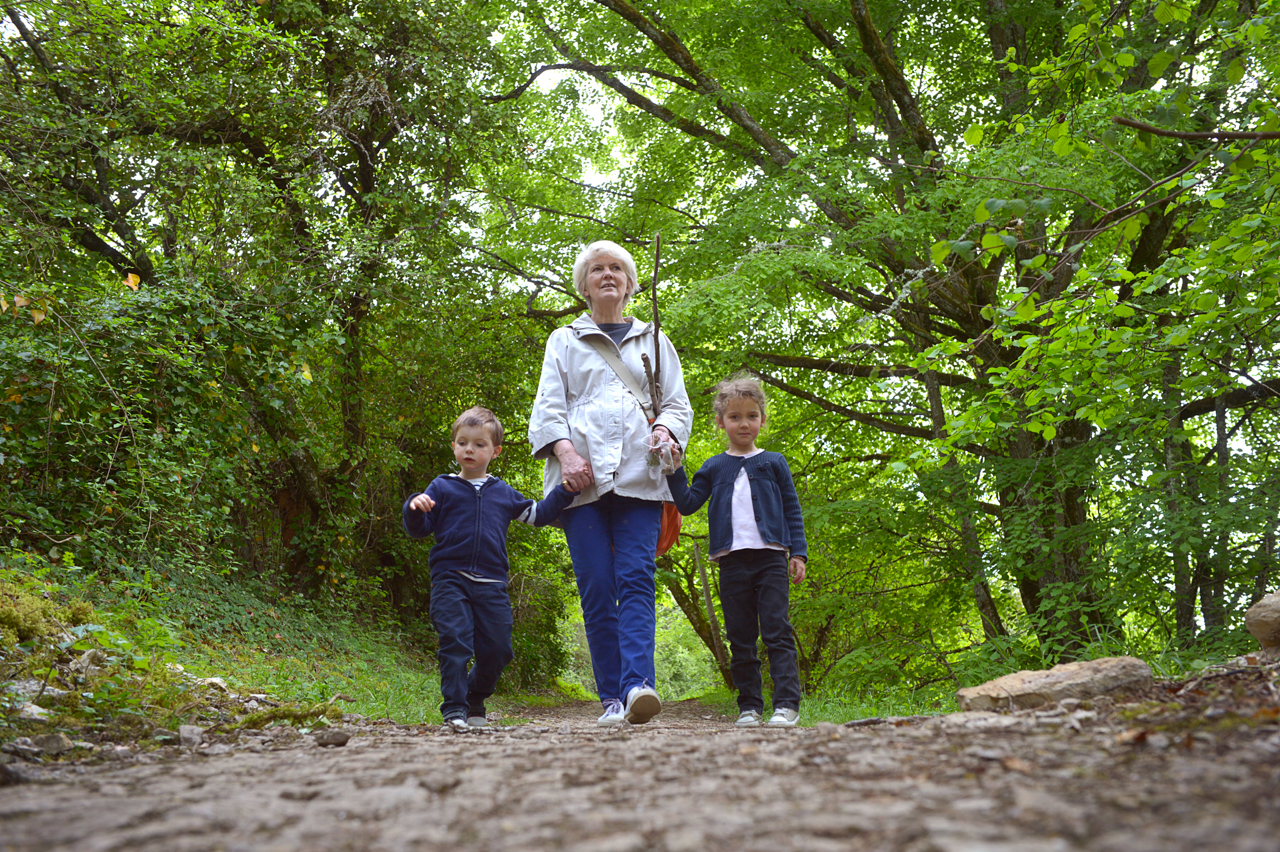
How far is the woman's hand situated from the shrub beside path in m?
1.43

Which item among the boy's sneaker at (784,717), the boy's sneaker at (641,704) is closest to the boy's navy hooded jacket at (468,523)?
the boy's sneaker at (641,704)

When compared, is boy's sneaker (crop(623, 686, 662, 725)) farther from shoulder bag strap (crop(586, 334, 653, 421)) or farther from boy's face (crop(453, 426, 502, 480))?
boy's face (crop(453, 426, 502, 480))

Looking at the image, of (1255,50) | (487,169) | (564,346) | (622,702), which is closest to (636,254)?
(487,169)

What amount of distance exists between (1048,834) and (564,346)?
126 inches

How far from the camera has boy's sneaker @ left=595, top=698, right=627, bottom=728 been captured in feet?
12.1

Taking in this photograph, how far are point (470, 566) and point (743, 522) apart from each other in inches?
51.9

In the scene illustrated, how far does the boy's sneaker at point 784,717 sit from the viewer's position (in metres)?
3.77

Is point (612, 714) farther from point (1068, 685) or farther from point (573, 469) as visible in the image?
point (1068, 685)

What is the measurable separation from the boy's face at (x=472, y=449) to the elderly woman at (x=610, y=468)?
1.67ft

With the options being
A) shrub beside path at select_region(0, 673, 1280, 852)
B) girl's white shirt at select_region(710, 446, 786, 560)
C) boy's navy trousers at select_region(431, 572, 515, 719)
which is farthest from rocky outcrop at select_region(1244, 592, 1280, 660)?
boy's navy trousers at select_region(431, 572, 515, 719)

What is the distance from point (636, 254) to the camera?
39.0 feet

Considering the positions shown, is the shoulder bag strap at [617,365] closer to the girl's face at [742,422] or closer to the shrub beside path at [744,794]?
the girl's face at [742,422]

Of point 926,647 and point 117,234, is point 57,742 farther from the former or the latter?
point 926,647

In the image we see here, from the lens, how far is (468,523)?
421cm
